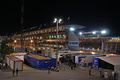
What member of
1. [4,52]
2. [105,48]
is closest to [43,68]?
[4,52]

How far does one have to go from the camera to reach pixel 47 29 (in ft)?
241

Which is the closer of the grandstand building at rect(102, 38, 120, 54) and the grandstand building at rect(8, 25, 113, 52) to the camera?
the grandstand building at rect(102, 38, 120, 54)

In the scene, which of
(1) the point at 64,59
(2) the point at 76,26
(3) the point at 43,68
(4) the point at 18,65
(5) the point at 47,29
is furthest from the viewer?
(5) the point at 47,29

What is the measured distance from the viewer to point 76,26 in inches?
2335

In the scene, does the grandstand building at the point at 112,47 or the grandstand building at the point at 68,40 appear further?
the grandstand building at the point at 68,40

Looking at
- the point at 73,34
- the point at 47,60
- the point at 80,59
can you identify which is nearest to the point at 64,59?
the point at 80,59

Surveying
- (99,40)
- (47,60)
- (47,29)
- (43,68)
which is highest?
(47,29)

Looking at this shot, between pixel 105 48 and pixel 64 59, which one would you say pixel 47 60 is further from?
pixel 105 48

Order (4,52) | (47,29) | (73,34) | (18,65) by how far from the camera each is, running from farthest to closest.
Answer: (47,29) → (73,34) → (4,52) → (18,65)

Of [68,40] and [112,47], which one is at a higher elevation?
[68,40]

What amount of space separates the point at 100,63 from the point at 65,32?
33.2m

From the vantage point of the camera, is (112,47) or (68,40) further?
(68,40)

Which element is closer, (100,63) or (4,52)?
(100,63)

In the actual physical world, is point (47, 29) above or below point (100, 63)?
above
